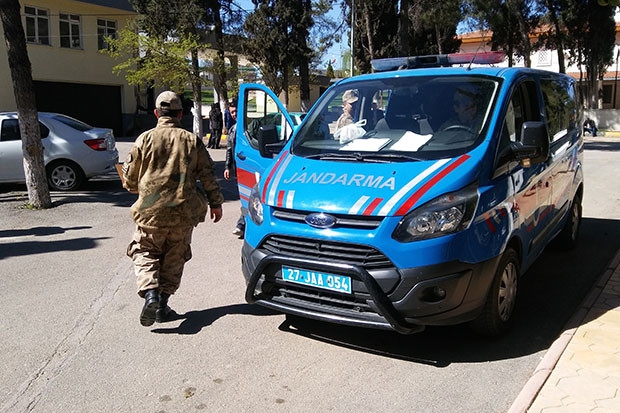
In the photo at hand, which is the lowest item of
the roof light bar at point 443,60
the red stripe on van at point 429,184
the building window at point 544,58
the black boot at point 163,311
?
the black boot at point 163,311

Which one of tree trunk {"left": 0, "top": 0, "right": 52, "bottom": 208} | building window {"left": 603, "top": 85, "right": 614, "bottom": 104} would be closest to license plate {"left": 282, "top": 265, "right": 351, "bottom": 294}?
tree trunk {"left": 0, "top": 0, "right": 52, "bottom": 208}

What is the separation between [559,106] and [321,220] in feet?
11.2

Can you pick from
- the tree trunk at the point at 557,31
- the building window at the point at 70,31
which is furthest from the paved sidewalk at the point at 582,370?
the tree trunk at the point at 557,31

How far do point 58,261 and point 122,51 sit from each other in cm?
1948

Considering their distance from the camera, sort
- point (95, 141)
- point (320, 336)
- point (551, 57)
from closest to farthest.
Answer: point (320, 336) < point (95, 141) < point (551, 57)

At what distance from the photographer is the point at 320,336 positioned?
15.1 feet

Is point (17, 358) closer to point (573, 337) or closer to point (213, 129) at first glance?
point (573, 337)

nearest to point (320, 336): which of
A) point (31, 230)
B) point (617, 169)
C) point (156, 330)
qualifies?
point (156, 330)

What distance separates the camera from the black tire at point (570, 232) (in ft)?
22.4

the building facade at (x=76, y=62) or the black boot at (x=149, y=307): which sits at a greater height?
the building facade at (x=76, y=62)

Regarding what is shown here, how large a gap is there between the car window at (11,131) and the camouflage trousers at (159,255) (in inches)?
286

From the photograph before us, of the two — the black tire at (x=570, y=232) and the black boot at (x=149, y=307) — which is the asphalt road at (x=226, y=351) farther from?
the black tire at (x=570, y=232)

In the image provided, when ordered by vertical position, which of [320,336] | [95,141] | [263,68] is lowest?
[320,336]

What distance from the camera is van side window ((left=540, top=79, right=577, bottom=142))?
5.64 meters
